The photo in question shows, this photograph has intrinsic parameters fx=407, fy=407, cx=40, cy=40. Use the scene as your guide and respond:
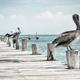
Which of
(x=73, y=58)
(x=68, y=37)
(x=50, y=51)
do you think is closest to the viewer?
(x=73, y=58)

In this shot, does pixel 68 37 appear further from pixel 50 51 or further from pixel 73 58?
pixel 50 51

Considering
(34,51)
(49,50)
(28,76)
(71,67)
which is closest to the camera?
(28,76)

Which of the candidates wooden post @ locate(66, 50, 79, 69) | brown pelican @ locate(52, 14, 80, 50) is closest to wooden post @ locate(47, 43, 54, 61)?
brown pelican @ locate(52, 14, 80, 50)

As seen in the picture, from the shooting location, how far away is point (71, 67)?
16.6 m

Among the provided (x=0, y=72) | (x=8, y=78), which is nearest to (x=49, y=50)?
(x=0, y=72)

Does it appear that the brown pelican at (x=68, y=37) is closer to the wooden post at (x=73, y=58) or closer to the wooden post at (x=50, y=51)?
the wooden post at (x=73, y=58)

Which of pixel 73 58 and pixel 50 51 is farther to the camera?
pixel 50 51

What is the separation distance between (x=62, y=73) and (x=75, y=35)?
250 centimetres

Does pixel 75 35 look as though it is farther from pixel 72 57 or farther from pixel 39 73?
pixel 39 73

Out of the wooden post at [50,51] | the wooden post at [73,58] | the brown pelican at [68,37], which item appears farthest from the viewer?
the wooden post at [50,51]

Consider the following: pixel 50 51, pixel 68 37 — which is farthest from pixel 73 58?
pixel 50 51

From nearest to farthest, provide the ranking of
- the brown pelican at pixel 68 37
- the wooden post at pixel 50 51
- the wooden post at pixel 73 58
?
the wooden post at pixel 73 58, the brown pelican at pixel 68 37, the wooden post at pixel 50 51

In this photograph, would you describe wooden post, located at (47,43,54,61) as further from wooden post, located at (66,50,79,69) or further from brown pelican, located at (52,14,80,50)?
wooden post, located at (66,50,79,69)

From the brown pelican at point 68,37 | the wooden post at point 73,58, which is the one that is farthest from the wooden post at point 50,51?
the wooden post at point 73,58
